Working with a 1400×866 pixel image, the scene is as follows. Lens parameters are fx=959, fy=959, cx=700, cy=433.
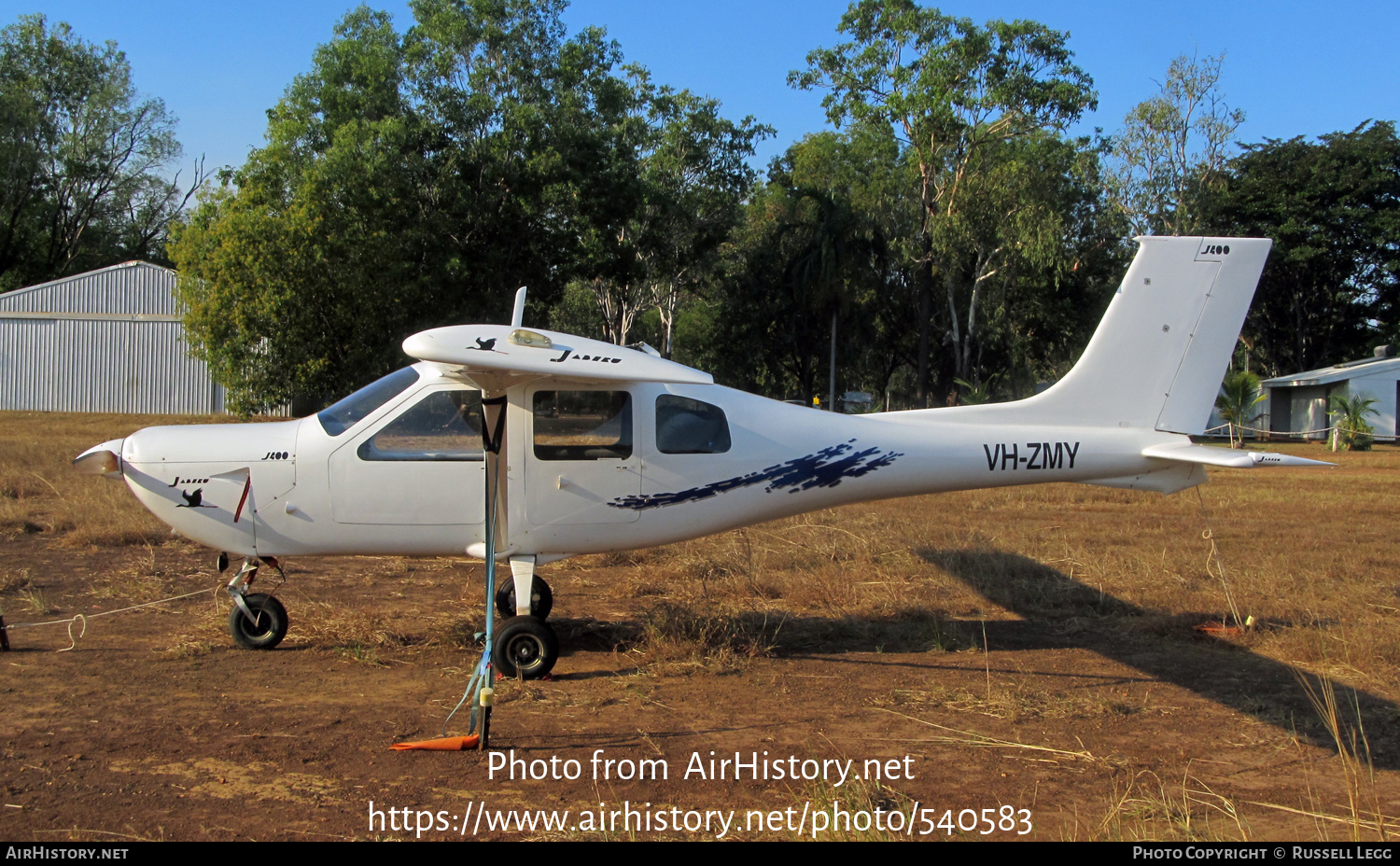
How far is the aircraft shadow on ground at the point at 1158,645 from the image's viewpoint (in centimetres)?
584

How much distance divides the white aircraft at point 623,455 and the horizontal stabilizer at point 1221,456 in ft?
0.09

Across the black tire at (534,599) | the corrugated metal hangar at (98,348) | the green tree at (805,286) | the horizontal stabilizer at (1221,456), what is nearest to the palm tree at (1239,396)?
the green tree at (805,286)

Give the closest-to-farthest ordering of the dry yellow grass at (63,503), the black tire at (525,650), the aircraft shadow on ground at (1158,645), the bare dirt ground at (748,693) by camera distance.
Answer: the bare dirt ground at (748,693) < the aircraft shadow on ground at (1158,645) < the black tire at (525,650) < the dry yellow grass at (63,503)

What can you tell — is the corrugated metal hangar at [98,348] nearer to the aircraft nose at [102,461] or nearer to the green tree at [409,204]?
the green tree at [409,204]

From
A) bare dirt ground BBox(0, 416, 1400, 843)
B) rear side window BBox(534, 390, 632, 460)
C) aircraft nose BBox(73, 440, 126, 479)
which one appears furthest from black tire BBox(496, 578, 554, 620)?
aircraft nose BBox(73, 440, 126, 479)

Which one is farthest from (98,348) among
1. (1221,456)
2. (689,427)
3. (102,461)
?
(1221,456)

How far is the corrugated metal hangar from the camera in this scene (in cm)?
3200

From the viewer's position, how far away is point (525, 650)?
21.2ft

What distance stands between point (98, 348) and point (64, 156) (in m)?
22.7

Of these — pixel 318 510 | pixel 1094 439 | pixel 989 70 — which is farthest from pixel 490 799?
pixel 989 70

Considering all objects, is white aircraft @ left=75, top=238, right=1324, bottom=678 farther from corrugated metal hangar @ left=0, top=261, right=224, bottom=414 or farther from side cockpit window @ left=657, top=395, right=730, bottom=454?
corrugated metal hangar @ left=0, top=261, right=224, bottom=414

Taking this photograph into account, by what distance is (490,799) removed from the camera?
448 cm

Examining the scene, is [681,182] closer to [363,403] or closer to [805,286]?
[805,286]

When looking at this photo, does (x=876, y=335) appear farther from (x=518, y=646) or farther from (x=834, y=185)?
(x=518, y=646)
